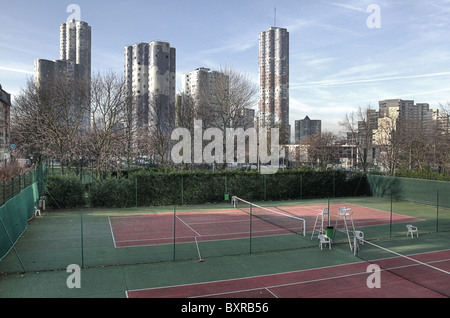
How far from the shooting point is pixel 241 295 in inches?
400

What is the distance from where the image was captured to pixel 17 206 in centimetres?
1628

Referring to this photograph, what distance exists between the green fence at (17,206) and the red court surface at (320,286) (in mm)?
6485

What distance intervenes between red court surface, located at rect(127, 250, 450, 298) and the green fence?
21.3ft

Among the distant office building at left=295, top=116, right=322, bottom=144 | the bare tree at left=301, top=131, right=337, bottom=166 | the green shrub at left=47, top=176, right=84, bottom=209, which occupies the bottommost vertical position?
the green shrub at left=47, top=176, right=84, bottom=209

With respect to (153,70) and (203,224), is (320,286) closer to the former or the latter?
(203,224)

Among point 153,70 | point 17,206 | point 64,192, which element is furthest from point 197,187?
point 153,70

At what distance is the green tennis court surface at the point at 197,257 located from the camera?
416 inches

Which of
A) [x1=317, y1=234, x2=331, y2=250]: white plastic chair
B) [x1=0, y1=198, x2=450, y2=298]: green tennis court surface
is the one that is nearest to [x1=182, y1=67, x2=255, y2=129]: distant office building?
[x1=0, y1=198, x2=450, y2=298]: green tennis court surface

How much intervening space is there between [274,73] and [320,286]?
273 feet

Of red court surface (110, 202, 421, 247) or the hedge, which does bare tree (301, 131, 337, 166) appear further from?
red court surface (110, 202, 421, 247)

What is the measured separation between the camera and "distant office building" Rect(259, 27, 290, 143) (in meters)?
84.9
